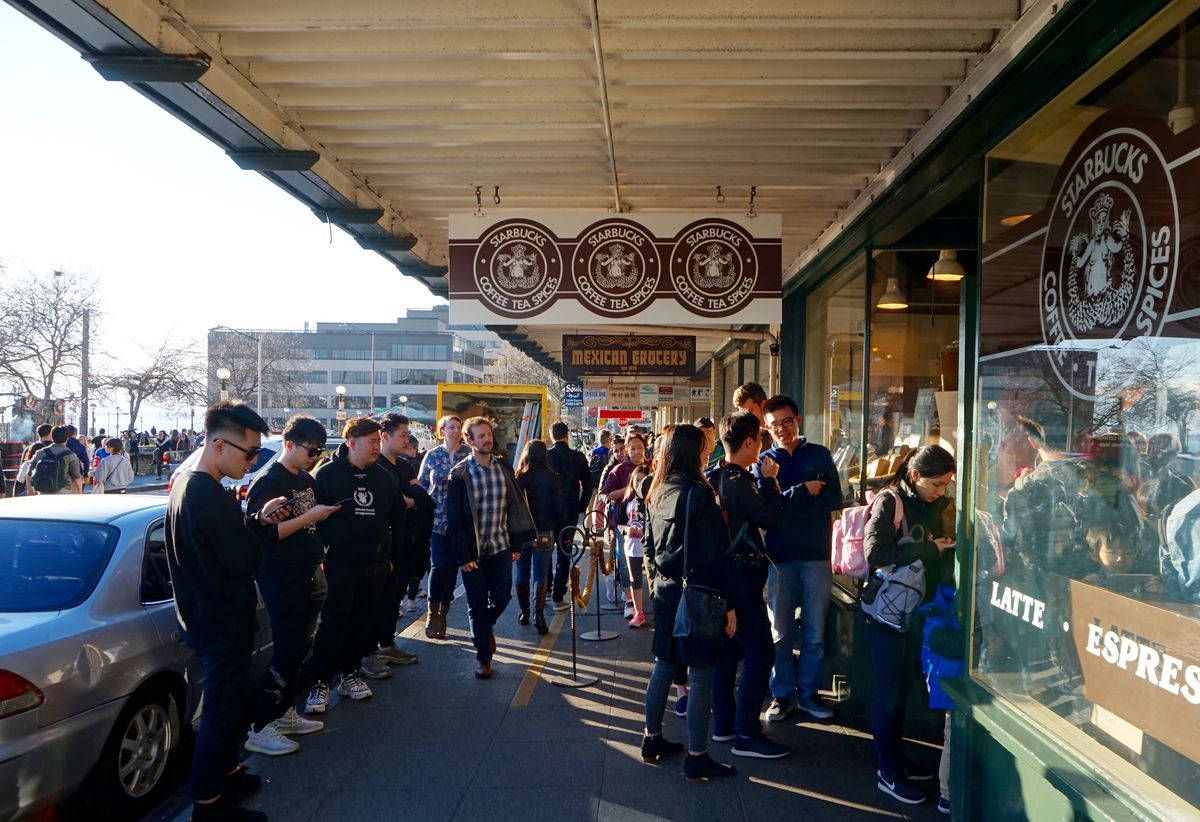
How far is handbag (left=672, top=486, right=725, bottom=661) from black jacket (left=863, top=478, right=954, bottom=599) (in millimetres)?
802

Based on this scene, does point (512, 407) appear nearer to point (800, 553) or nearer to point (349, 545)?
point (349, 545)

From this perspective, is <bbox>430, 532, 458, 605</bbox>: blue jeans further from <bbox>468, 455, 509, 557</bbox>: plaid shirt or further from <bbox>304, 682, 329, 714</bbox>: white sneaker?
<bbox>304, 682, 329, 714</bbox>: white sneaker

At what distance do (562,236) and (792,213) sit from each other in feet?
6.85

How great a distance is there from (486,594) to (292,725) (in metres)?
1.69

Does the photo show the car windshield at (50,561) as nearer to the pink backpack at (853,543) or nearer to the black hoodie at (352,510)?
the black hoodie at (352,510)

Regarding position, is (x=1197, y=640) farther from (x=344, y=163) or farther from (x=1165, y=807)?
(x=344, y=163)

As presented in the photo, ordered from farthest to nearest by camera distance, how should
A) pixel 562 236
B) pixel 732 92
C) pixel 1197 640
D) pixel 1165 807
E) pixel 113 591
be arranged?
1. pixel 562 236
2. pixel 732 92
3. pixel 113 591
4. pixel 1165 807
5. pixel 1197 640

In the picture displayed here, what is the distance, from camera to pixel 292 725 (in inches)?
219

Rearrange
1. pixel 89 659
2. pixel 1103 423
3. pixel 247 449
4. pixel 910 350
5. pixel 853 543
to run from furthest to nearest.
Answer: pixel 910 350 < pixel 853 543 < pixel 247 449 < pixel 89 659 < pixel 1103 423

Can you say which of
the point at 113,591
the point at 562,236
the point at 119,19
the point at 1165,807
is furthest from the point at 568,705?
the point at 119,19

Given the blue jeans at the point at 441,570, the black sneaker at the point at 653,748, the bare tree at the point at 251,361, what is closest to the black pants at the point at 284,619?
the black sneaker at the point at 653,748

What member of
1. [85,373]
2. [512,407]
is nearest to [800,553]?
[512,407]

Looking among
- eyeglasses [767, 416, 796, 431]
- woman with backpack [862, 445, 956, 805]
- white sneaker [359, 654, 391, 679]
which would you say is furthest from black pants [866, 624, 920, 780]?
white sneaker [359, 654, 391, 679]

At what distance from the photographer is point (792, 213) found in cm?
773
